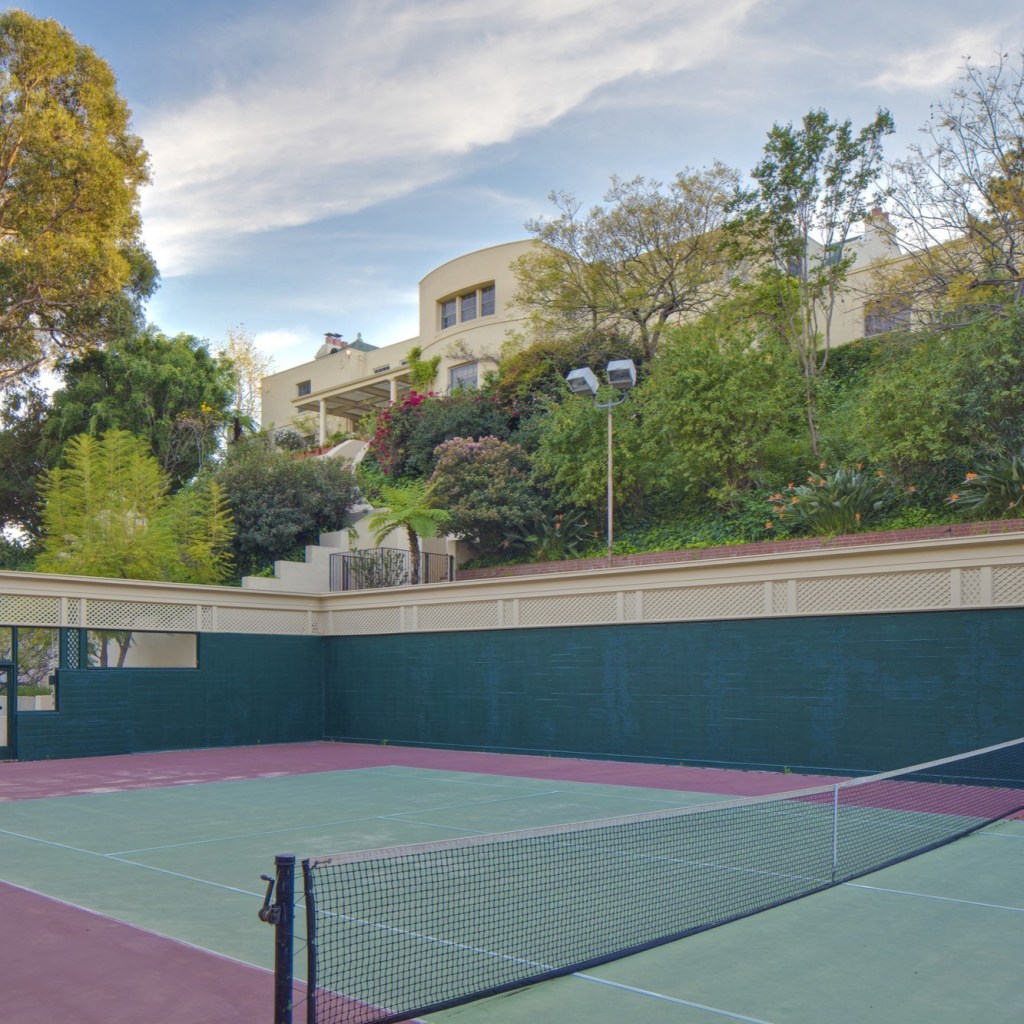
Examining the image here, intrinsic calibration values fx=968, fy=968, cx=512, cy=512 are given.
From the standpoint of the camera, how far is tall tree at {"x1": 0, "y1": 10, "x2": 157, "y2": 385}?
25234 millimetres

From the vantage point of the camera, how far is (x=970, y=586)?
12.3 m

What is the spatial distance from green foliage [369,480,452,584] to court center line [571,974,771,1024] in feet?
53.5

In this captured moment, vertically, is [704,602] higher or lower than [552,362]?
lower

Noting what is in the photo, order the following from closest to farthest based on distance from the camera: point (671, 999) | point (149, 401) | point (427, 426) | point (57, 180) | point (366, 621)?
point (671, 999) < point (366, 621) < point (57, 180) < point (427, 426) < point (149, 401)

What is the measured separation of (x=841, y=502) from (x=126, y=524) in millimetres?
14563

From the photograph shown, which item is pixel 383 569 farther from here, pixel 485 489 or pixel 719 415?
pixel 719 415

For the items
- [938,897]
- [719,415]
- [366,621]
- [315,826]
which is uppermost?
[719,415]

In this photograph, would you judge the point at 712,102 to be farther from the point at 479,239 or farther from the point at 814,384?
the point at 479,239

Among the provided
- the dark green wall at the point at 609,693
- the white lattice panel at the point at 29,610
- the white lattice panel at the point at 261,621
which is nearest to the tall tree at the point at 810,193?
the dark green wall at the point at 609,693

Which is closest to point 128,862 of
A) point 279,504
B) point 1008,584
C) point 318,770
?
point 318,770

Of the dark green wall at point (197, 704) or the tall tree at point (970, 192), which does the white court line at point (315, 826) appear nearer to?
the dark green wall at point (197, 704)

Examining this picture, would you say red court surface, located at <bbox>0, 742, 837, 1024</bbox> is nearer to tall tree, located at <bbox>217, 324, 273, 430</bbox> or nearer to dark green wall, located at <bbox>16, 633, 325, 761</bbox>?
dark green wall, located at <bbox>16, 633, 325, 761</bbox>

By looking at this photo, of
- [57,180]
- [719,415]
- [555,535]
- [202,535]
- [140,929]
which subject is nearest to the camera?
[140,929]

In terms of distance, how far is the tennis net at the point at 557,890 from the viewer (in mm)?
4781
